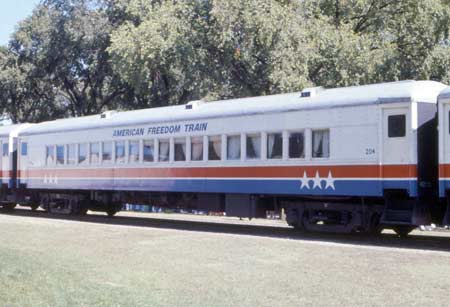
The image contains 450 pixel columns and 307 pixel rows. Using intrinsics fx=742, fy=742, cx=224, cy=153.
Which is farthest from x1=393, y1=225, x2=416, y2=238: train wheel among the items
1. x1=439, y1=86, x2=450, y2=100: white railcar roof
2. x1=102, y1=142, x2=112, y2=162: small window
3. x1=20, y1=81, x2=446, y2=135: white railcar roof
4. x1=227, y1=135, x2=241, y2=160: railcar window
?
x1=102, y1=142, x2=112, y2=162: small window

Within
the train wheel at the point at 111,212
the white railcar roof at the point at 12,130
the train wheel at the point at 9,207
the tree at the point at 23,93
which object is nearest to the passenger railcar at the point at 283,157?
the train wheel at the point at 111,212

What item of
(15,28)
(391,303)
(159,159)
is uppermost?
(15,28)

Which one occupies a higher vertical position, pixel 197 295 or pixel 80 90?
pixel 80 90

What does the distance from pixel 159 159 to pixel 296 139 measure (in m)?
5.39

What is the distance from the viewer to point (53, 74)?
47969mm

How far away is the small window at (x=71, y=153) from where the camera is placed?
2602cm

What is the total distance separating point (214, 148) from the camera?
2077 centimetres

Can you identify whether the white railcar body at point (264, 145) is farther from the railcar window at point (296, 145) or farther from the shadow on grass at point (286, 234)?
the shadow on grass at point (286, 234)

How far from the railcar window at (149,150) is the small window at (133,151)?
410 mm

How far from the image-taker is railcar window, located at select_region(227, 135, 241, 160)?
66.1 ft

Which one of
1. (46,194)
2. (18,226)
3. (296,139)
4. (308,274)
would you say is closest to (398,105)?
(296,139)

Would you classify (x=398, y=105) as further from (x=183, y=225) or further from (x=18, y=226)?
(x=18, y=226)

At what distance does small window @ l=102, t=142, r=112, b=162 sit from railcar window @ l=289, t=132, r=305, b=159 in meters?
7.79

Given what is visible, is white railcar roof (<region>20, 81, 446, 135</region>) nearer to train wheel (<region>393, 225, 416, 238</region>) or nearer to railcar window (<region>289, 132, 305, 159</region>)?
railcar window (<region>289, 132, 305, 159</region>)
